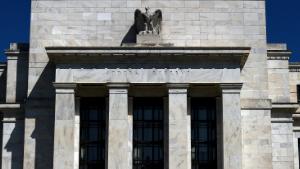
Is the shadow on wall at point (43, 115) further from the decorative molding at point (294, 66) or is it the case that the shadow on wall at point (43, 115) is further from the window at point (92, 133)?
the decorative molding at point (294, 66)

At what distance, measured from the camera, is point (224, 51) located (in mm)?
40781

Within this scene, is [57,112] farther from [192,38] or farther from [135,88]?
[192,38]

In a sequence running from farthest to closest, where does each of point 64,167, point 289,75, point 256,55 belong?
point 289,75 < point 256,55 < point 64,167

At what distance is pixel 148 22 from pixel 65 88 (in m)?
6.89

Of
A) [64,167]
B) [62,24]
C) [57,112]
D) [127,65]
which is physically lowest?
[64,167]

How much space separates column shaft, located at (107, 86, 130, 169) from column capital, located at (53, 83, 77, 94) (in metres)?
2.25

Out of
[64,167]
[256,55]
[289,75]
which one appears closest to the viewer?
[64,167]

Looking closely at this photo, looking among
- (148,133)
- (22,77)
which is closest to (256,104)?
(148,133)

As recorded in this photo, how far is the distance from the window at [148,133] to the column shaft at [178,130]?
2.08m

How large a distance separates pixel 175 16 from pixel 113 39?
432 cm

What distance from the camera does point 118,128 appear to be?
40.3 m

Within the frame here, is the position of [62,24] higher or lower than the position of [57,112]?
higher

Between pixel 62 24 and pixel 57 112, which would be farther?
pixel 62 24

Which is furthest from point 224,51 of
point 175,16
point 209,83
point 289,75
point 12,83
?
point 12,83
